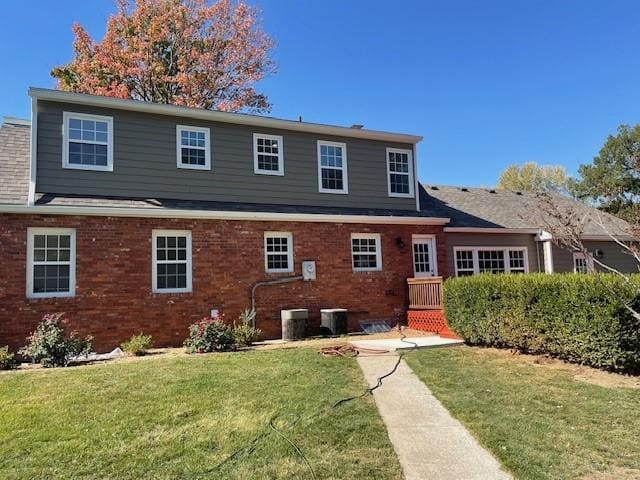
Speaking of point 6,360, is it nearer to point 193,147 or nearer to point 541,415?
point 193,147

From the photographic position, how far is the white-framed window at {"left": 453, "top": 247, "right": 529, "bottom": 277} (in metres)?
16.7

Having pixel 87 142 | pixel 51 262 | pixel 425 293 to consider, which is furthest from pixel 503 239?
pixel 51 262

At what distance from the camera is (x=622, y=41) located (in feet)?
47.6

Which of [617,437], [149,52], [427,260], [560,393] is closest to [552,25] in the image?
[427,260]

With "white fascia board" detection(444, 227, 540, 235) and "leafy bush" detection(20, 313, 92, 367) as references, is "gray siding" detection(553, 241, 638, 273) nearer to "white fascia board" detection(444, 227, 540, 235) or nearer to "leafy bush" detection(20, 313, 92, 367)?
"white fascia board" detection(444, 227, 540, 235)

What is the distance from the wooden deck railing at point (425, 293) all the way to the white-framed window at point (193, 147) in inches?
262

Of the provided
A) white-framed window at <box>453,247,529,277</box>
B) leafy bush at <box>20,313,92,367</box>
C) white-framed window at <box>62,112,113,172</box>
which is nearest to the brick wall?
leafy bush at <box>20,313,92,367</box>

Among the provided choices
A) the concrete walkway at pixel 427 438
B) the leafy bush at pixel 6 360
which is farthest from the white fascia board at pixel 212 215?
the concrete walkway at pixel 427 438

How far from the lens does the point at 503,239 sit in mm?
17531

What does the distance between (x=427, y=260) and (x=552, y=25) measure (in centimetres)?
771

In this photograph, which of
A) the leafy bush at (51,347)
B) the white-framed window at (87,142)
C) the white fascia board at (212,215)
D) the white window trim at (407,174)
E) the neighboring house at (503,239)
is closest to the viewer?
the leafy bush at (51,347)

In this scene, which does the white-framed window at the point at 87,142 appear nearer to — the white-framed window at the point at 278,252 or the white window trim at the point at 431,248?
the white-framed window at the point at 278,252

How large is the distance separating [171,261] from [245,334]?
8.42ft

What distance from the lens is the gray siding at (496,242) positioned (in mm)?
16391
